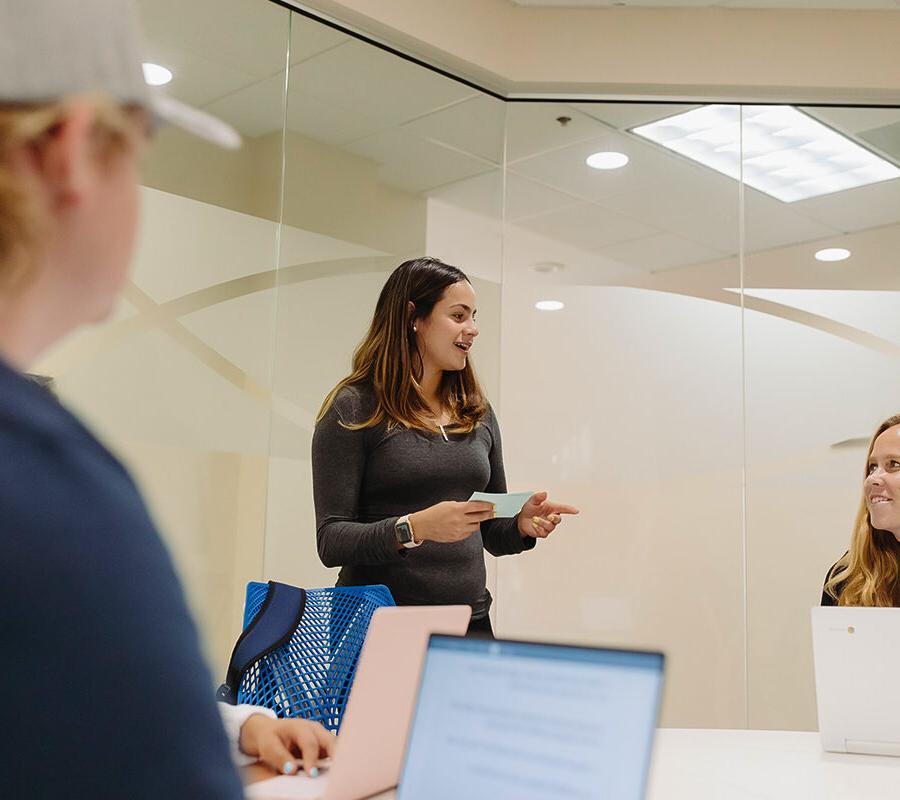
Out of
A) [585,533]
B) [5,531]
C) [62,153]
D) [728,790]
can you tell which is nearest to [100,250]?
[62,153]

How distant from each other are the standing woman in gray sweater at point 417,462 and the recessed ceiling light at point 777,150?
2097 millimetres

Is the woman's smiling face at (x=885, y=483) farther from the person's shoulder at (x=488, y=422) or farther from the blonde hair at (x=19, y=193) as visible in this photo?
the blonde hair at (x=19, y=193)

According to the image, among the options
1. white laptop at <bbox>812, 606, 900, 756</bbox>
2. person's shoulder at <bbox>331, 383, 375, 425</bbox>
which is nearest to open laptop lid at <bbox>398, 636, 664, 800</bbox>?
white laptop at <bbox>812, 606, 900, 756</bbox>

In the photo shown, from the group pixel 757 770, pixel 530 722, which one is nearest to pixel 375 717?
pixel 530 722

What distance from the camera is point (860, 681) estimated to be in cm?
181

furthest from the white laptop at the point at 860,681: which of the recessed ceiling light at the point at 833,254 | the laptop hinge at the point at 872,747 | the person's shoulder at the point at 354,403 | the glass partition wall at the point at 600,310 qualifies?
the recessed ceiling light at the point at 833,254

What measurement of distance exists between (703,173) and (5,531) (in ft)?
14.0

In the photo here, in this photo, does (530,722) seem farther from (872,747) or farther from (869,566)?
(869,566)

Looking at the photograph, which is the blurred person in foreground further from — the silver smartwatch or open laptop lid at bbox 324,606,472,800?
the silver smartwatch

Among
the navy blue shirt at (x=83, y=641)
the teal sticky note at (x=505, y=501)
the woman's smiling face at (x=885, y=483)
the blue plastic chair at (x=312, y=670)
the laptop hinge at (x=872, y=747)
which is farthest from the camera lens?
the woman's smiling face at (x=885, y=483)

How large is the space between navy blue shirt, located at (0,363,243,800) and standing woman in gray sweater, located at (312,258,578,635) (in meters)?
1.67

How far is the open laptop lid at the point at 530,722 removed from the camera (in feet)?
2.65

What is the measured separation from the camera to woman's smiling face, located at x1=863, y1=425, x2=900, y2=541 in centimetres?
282

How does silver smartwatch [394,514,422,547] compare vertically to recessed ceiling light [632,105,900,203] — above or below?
below
